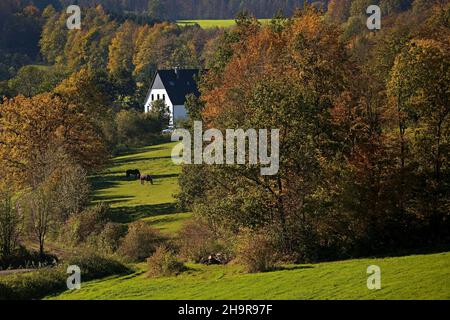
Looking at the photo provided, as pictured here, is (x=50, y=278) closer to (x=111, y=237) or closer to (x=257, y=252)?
(x=257, y=252)

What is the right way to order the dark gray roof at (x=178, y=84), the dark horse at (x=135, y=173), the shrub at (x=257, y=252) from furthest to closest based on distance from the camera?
the dark gray roof at (x=178, y=84) → the dark horse at (x=135, y=173) → the shrub at (x=257, y=252)

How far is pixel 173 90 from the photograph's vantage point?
4348 inches

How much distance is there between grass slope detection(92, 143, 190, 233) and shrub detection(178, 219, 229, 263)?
11.3ft

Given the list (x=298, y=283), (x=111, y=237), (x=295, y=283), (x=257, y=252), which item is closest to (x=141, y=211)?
(x=111, y=237)

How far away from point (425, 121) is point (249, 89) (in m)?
11.8

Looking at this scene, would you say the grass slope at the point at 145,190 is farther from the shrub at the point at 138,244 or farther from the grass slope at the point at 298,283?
the grass slope at the point at 298,283

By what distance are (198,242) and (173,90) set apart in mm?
71097

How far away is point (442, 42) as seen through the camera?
5228 centimetres

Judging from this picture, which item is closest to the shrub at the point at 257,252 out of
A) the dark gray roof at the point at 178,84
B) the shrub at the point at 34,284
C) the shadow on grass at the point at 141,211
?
the shrub at the point at 34,284

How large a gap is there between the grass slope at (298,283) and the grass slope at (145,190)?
495 inches

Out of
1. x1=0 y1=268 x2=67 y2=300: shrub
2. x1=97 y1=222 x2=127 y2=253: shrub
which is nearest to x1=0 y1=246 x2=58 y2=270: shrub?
x1=97 y1=222 x2=127 y2=253: shrub

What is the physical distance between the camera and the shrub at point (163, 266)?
36.0 m

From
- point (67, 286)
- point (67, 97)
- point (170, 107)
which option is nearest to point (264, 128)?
point (67, 286)

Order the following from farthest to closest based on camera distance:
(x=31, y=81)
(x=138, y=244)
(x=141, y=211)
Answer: (x=31, y=81) → (x=141, y=211) → (x=138, y=244)
